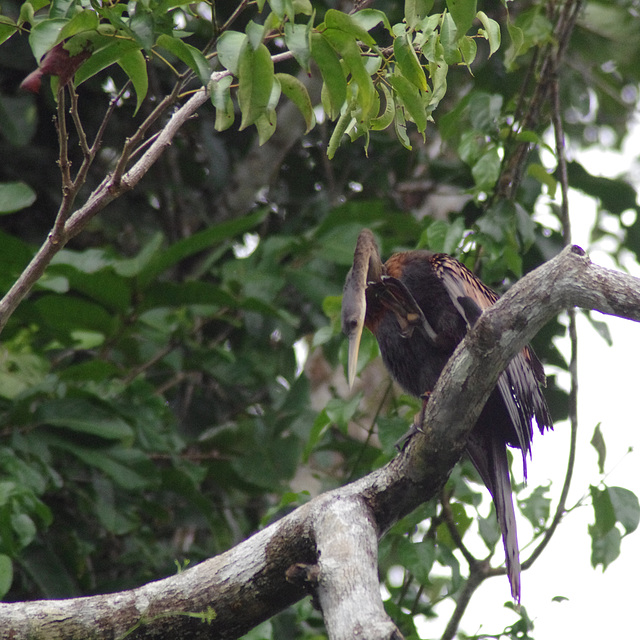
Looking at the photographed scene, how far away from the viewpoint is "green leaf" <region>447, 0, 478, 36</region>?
5.28 feet

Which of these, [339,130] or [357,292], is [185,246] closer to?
[357,292]

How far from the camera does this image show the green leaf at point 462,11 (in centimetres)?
161

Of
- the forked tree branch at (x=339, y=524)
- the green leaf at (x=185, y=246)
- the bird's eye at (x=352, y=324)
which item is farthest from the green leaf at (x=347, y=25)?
the green leaf at (x=185, y=246)

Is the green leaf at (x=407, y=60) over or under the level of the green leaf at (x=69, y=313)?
over

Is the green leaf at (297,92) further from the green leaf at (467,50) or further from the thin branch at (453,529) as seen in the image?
the thin branch at (453,529)

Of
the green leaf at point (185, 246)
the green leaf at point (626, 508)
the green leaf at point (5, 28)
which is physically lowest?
the green leaf at point (626, 508)

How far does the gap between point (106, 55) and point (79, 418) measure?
1878 millimetres

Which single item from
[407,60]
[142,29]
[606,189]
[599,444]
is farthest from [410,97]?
[606,189]

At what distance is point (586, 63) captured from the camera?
5.01 meters

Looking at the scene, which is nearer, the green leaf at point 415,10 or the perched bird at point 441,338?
the green leaf at point 415,10

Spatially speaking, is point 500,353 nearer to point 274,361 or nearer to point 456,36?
point 456,36

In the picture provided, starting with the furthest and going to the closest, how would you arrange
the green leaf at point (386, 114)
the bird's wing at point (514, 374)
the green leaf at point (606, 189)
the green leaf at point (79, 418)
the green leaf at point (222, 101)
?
the green leaf at point (606, 189), the green leaf at point (79, 418), the bird's wing at point (514, 374), the green leaf at point (386, 114), the green leaf at point (222, 101)

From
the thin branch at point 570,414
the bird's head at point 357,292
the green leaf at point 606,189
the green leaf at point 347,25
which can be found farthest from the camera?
the green leaf at point 606,189

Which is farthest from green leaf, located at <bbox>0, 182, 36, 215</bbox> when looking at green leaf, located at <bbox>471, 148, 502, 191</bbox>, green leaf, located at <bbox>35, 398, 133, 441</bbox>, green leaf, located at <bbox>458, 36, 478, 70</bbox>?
green leaf, located at <bbox>458, 36, 478, 70</bbox>
